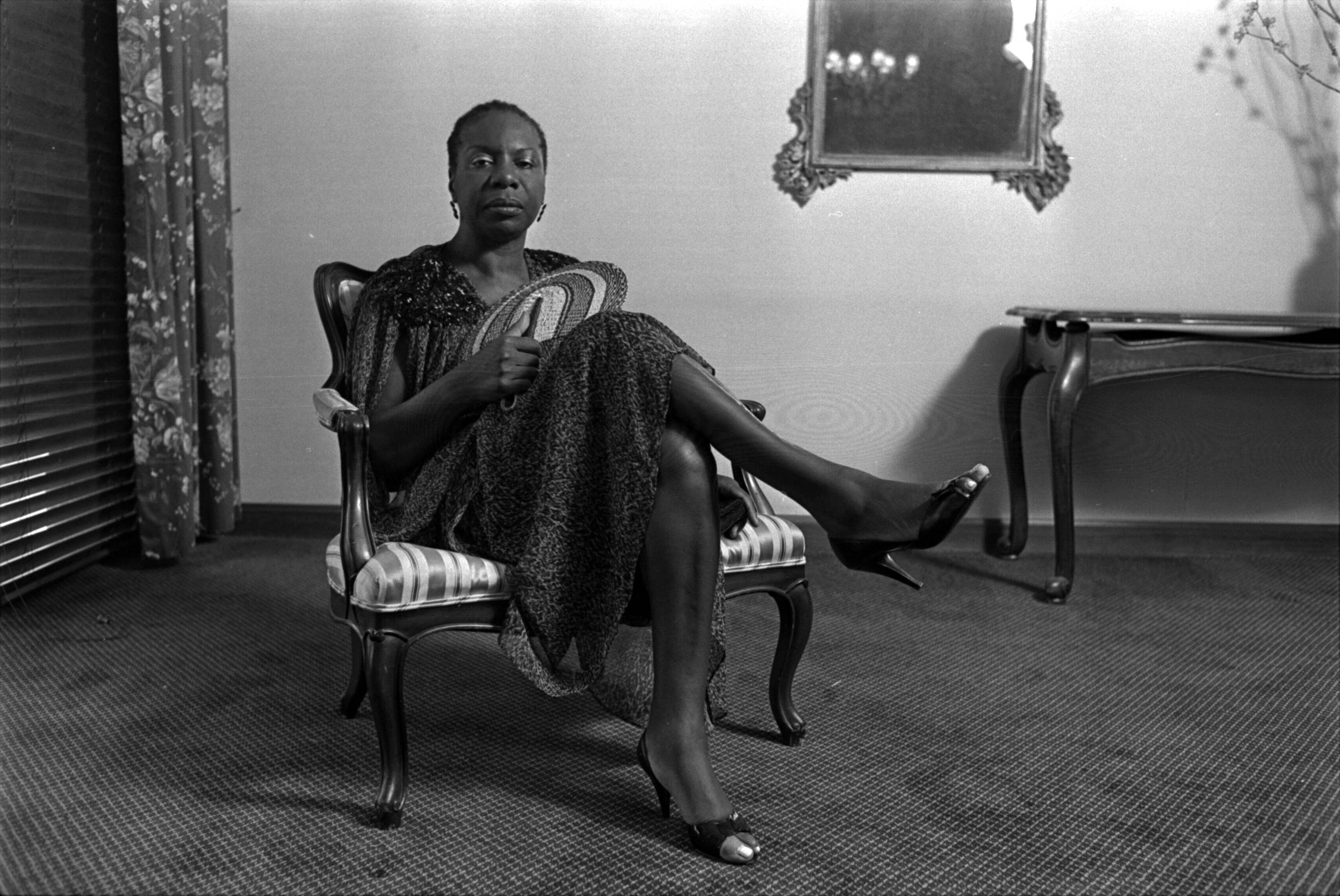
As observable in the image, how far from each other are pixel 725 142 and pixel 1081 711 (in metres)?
1.89

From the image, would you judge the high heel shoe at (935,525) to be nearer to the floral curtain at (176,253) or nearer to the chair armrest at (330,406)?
the chair armrest at (330,406)

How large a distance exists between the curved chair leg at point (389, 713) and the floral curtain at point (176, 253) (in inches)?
69.7

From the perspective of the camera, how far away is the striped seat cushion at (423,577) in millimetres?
1810

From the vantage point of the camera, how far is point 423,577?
1826 mm

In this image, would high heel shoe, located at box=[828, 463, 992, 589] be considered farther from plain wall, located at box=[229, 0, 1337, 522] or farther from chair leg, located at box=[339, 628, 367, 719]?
plain wall, located at box=[229, 0, 1337, 522]

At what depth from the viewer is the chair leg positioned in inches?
87.3

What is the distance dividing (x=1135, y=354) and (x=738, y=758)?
168 cm

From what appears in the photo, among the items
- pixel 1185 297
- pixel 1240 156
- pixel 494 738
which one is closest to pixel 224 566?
pixel 494 738

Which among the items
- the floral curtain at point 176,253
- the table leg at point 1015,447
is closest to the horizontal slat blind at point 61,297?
the floral curtain at point 176,253

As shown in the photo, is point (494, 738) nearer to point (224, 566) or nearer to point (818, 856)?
point (818, 856)

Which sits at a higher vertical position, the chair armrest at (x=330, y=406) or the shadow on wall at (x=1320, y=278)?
the shadow on wall at (x=1320, y=278)

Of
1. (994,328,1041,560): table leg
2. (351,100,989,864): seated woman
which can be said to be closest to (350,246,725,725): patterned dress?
(351,100,989,864): seated woman

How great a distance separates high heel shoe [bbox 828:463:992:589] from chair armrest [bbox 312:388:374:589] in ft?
2.29

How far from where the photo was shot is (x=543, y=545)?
73.2 inches
